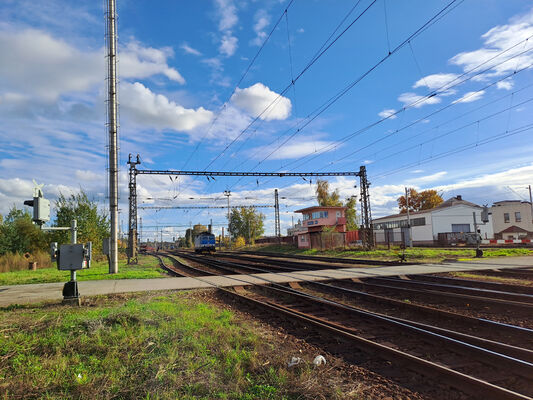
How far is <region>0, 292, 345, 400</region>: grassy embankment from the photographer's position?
12.7ft

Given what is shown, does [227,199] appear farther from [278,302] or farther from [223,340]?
[223,340]

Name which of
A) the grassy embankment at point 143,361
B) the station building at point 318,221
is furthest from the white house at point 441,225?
the grassy embankment at point 143,361

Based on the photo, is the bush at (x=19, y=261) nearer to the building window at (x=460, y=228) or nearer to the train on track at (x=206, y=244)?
the train on track at (x=206, y=244)

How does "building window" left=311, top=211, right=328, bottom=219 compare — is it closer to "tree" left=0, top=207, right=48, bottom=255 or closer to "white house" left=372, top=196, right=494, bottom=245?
"white house" left=372, top=196, right=494, bottom=245

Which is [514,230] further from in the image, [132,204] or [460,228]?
[132,204]

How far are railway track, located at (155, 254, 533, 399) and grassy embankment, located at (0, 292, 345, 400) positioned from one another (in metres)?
1.37

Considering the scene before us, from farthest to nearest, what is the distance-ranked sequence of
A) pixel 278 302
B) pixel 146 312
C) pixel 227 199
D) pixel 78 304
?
pixel 227 199 < pixel 278 302 < pixel 78 304 < pixel 146 312

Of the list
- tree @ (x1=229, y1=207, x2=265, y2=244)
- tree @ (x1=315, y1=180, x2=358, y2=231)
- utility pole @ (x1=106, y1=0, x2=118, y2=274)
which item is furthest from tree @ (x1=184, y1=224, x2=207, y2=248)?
utility pole @ (x1=106, y1=0, x2=118, y2=274)

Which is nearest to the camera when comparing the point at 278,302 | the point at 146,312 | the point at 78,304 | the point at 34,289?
the point at 146,312

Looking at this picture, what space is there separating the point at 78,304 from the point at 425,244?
58.8m

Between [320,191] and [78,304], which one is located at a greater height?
[320,191]

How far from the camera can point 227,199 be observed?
6775cm

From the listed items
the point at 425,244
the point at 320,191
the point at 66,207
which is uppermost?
the point at 320,191

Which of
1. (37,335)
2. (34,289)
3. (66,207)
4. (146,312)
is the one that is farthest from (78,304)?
(66,207)
